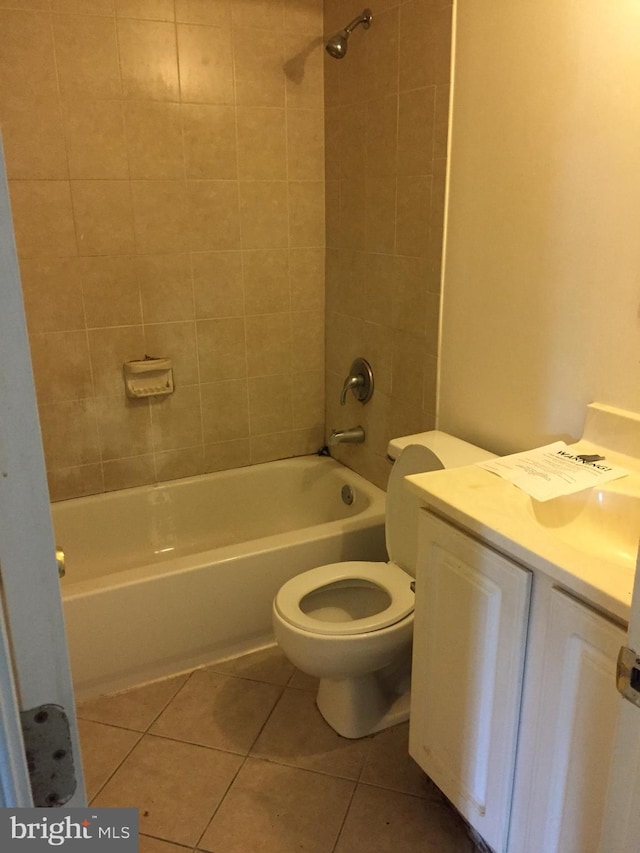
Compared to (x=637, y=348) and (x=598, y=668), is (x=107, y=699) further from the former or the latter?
(x=637, y=348)

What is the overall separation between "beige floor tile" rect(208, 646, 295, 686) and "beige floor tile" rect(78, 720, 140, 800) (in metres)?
0.38

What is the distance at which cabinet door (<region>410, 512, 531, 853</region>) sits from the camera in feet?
4.24

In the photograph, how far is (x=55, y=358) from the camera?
245cm

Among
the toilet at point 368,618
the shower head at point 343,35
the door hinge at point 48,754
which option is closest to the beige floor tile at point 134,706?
the toilet at point 368,618

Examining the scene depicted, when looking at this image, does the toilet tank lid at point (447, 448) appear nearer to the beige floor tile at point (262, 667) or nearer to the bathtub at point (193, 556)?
the bathtub at point (193, 556)

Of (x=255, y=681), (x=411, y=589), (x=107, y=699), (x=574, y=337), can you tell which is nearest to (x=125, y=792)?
(x=107, y=699)

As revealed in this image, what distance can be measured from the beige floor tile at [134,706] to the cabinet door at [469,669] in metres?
0.86

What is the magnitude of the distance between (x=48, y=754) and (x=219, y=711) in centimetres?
160

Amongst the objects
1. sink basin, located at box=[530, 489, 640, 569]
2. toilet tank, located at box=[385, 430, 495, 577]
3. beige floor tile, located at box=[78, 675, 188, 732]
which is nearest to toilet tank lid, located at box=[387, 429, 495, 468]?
toilet tank, located at box=[385, 430, 495, 577]

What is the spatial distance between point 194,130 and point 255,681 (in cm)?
193

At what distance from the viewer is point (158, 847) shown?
161cm

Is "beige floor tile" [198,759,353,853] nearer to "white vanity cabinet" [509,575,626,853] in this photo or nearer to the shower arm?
"white vanity cabinet" [509,575,626,853]

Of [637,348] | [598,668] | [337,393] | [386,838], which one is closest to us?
[598,668]

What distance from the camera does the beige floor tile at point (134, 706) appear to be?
6.63 feet
